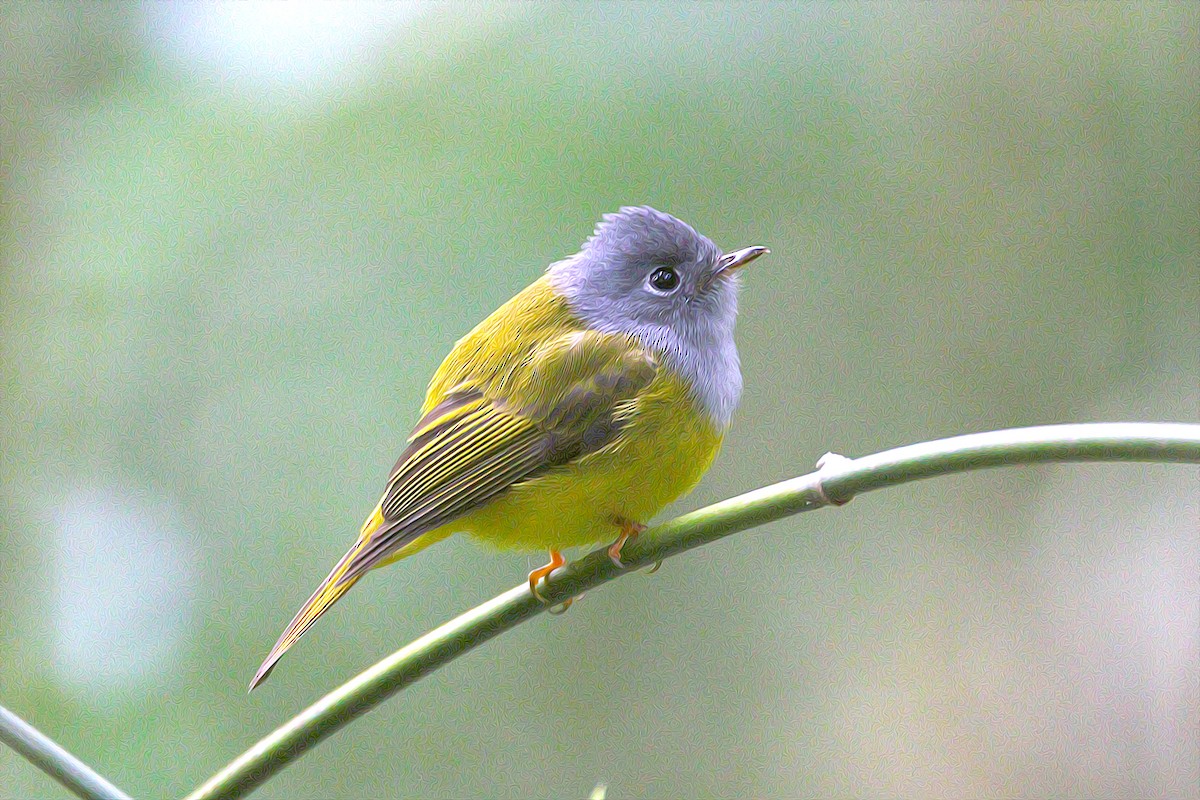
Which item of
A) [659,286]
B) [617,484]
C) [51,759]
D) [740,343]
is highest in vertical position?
[659,286]

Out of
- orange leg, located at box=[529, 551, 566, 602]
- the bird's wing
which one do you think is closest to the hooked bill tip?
the bird's wing

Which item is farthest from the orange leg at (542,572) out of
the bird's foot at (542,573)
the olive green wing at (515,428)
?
the olive green wing at (515,428)

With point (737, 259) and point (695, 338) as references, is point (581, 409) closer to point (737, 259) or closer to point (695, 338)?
point (695, 338)

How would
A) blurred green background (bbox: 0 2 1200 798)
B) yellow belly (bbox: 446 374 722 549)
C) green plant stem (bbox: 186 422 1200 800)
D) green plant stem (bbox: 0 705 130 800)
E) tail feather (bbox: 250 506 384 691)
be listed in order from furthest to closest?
1. blurred green background (bbox: 0 2 1200 798)
2. yellow belly (bbox: 446 374 722 549)
3. tail feather (bbox: 250 506 384 691)
4. green plant stem (bbox: 0 705 130 800)
5. green plant stem (bbox: 186 422 1200 800)

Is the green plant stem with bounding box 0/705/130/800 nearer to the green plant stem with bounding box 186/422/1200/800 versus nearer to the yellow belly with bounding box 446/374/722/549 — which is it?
the green plant stem with bounding box 186/422/1200/800

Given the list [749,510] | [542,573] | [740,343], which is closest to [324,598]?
[542,573]

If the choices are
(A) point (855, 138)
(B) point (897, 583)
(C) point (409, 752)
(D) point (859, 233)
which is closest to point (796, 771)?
(B) point (897, 583)

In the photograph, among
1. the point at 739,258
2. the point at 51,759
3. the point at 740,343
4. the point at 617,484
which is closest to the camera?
the point at 51,759
